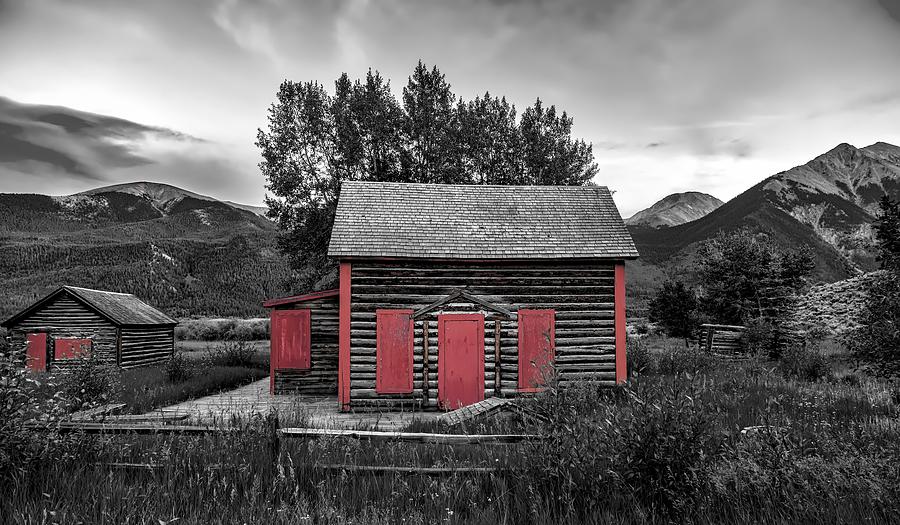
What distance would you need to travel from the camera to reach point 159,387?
48.2ft

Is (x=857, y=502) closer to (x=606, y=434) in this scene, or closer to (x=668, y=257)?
(x=606, y=434)

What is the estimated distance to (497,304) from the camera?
14344mm

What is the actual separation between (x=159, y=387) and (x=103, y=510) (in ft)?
39.6

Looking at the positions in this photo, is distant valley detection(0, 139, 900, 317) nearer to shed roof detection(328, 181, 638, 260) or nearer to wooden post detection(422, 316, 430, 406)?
shed roof detection(328, 181, 638, 260)

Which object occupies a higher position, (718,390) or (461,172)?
(461,172)

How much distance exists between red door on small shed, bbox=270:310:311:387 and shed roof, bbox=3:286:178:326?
11.9 metres

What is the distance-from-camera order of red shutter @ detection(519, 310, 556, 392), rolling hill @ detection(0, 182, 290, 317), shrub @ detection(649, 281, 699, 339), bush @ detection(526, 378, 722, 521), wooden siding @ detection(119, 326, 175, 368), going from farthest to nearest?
1. rolling hill @ detection(0, 182, 290, 317)
2. shrub @ detection(649, 281, 699, 339)
3. wooden siding @ detection(119, 326, 175, 368)
4. red shutter @ detection(519, 310, 556, 392)
5. bush @ detection(526, 378, 722, 521)

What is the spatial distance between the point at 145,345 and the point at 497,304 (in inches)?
791

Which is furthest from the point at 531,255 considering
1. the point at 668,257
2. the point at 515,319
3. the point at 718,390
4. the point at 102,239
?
the point at 102,239

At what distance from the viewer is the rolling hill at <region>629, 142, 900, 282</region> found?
110106mm

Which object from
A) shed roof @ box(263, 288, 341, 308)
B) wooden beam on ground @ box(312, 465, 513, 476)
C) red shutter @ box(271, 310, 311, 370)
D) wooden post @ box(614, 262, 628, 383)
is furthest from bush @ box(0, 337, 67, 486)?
wooden post @ box(614, 262, 628, 383)

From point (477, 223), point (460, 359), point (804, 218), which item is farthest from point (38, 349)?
point (804, 218)

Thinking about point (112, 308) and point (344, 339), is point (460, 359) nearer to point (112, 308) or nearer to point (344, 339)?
point (344, 339)

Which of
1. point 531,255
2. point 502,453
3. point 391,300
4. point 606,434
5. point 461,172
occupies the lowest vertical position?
point 502,453
